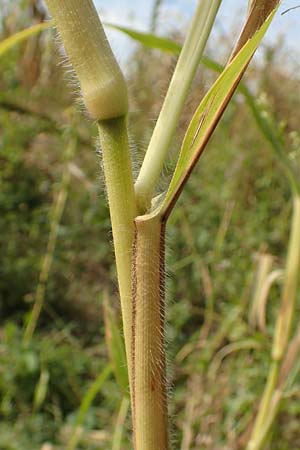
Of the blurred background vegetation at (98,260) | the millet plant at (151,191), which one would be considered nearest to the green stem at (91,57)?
the millet plant at (151,191)

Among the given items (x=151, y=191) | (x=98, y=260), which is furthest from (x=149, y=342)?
(x=98, y=260)

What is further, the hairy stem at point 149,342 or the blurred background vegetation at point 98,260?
the blurred background vegetation at point 98,260

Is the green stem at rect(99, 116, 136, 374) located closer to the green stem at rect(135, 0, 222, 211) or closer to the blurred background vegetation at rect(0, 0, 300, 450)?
the green stem at rect(135, 0, 222, 211)

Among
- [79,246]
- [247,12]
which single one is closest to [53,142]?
[79,246]

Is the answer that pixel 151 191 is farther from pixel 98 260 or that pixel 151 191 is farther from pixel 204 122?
pixel 98 260

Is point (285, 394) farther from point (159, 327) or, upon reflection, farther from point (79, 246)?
point (79, 246)

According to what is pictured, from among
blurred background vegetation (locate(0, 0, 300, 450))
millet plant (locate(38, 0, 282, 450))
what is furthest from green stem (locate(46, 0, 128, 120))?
blurred background vegetation (locate(0, 0, 300, 450))

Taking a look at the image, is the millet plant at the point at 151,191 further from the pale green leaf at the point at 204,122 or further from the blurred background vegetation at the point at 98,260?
the blurred background vegetation at the point at 98,260

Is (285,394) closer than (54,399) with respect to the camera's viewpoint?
Yes
